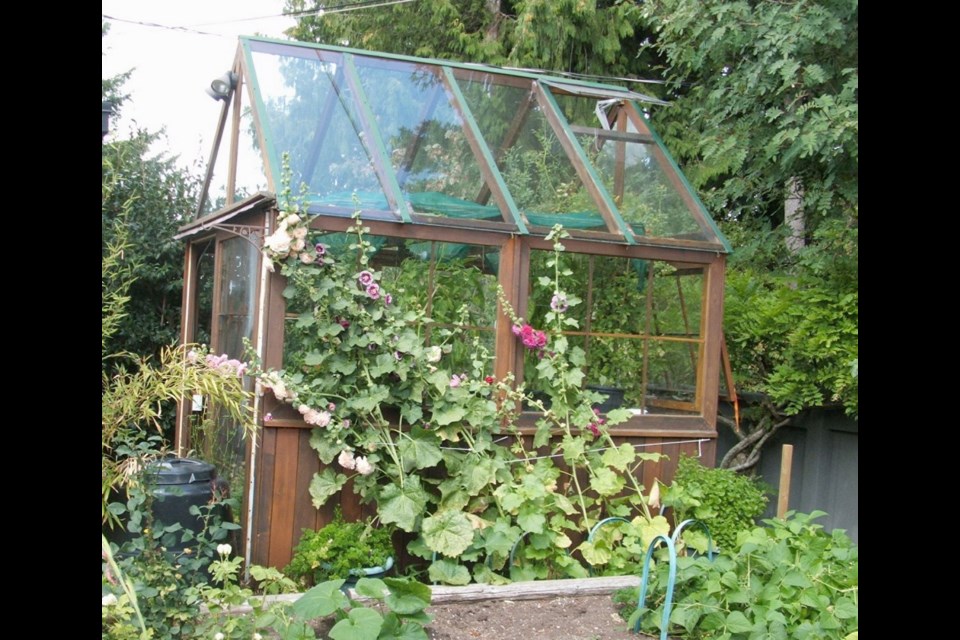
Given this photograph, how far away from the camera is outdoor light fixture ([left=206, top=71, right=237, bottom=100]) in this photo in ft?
17.6

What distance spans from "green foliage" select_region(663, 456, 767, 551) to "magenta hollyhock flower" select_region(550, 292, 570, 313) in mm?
1163

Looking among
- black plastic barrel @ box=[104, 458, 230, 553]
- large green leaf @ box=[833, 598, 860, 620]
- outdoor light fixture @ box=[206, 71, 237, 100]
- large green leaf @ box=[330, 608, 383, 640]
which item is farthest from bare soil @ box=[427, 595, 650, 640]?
outdoor light fixture @ box=[206, 71, 237, 100]

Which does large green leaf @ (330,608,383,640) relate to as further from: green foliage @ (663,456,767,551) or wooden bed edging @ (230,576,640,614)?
green foliage @ (663,456,767,551)

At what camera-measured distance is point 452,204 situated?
501 centimetres

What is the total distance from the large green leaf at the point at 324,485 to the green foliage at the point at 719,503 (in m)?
1.76

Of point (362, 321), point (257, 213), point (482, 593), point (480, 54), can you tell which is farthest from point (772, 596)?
point (480, 54)

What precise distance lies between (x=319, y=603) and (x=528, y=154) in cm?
338

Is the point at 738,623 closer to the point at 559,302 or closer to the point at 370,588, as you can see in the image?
the point at 370,588

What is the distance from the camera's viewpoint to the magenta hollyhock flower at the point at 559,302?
4.99m

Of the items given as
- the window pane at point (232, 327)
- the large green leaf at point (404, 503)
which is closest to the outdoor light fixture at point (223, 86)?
the window pane at point (232, 327)

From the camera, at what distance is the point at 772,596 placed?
3211 millimetres

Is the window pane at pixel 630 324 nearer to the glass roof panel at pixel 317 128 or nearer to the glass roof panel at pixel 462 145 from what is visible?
the glass roof panel at pixel 462 145
